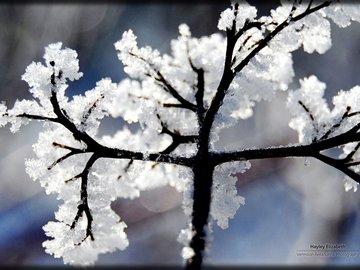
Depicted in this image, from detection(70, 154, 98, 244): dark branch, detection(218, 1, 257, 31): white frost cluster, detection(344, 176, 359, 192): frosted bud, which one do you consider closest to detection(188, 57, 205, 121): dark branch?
detection(218, 1, 257, 31): white frost cluster

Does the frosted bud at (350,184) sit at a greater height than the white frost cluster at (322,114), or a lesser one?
lesser

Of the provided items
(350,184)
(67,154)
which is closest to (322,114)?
(350,184)

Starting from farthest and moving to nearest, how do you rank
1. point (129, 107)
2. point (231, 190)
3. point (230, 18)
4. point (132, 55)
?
point (129, 107)
point (132, 55)
point (231, 190)
point (230, 18)

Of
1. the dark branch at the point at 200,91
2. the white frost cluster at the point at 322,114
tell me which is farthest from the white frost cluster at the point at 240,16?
the white frost cluster at the point at 322,114

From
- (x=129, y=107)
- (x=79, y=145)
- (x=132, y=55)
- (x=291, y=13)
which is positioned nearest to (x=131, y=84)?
(x=129, y=107)

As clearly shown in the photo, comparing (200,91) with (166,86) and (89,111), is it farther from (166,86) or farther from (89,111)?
(89,111)

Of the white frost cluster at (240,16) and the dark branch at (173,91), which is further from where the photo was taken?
the dark branch at (173,91)

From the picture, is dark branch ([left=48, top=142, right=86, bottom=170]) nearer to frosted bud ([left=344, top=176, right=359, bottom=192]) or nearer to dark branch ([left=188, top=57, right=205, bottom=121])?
dark branch ([left=188, top=57, right=205, bottom=121])

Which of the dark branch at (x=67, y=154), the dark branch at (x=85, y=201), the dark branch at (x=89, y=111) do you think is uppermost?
the dark branch at (x=89, y=111)

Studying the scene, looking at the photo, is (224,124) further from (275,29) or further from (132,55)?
(132,55)

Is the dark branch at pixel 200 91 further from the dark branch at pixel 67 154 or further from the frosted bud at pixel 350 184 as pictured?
the frosted bud at pixel 350 184

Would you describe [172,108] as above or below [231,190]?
above
